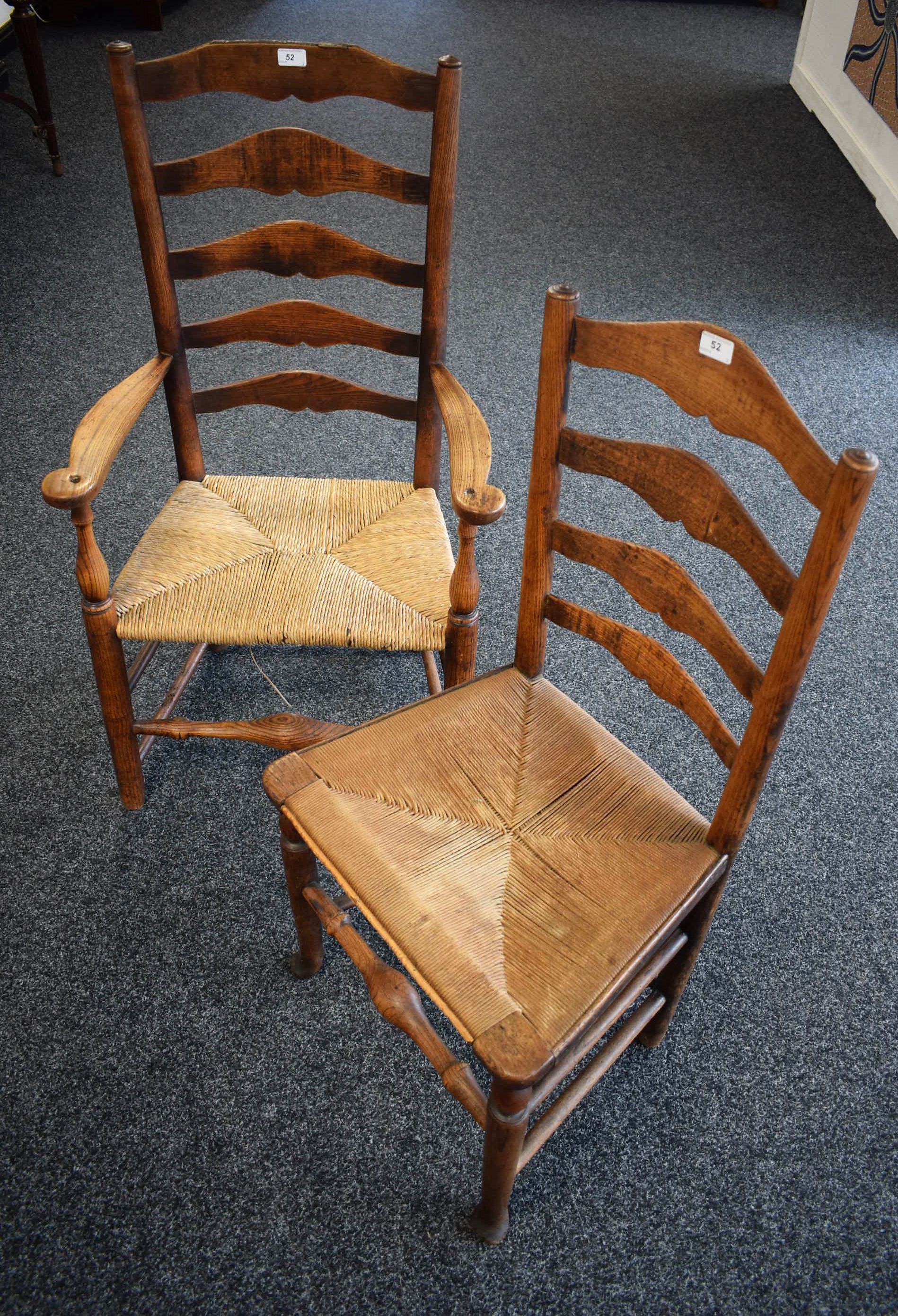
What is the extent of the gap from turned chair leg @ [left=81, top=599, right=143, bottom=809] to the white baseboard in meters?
2.93

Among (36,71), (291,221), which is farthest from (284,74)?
(36,71)

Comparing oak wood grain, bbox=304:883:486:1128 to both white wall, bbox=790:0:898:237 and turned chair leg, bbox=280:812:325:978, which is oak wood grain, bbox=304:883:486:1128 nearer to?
turned chair leg, bbox=280:812:325:978

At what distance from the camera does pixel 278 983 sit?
145 centimetres

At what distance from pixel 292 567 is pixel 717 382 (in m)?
0.72

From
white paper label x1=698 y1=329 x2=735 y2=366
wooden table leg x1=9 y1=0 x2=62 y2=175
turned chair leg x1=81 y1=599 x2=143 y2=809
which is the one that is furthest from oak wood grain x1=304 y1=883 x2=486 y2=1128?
wooden table leg x1=9 y1=0 x2=62 y2=175

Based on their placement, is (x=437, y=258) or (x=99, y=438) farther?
(x=437, y=258)

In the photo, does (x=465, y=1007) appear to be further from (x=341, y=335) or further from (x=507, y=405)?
(x=507, y=405)

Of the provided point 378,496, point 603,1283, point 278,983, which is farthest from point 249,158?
point 603,1283

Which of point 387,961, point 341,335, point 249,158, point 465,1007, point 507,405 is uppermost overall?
point 249,158

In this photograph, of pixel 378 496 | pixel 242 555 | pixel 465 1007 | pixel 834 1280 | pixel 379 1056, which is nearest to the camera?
pixel 465 1007

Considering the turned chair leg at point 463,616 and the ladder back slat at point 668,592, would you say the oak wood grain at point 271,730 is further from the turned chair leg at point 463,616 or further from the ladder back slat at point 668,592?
the ladder back slat at point 668,592

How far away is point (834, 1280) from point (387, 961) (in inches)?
27.3

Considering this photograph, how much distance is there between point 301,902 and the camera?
4.30 ft

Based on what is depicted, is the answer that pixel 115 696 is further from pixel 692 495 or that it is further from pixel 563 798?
pixel 692 495
